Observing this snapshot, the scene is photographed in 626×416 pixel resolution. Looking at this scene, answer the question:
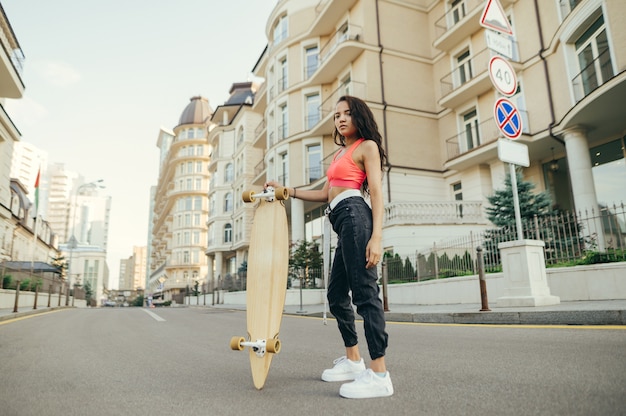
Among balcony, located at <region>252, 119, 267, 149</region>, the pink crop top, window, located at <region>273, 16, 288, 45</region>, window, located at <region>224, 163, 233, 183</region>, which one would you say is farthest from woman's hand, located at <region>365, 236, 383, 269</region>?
window, located at <region>224, 163, 233, 183</region>

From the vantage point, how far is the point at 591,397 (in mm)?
2055

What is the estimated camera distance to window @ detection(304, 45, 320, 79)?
27297 millimetres

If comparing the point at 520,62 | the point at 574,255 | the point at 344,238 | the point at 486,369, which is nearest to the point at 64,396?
the point at 344,238

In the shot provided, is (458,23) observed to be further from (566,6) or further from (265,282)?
(265,282)

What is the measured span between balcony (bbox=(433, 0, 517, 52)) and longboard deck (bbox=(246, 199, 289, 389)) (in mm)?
20383

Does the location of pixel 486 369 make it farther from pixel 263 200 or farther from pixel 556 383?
pixel 263 200

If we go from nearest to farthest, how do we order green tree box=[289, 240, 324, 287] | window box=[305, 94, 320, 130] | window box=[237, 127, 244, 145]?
green tree box=[289, 240, 324, 287] < window box=[305, 94, 320, 130] < window box=[237, 127, 244, 145]

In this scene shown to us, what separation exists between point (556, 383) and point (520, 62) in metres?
20.2

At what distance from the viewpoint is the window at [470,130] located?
2122 centimetres

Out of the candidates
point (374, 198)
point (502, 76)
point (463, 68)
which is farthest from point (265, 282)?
point (463, 68)

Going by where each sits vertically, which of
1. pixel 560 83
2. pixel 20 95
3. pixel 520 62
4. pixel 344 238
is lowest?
pixel 344 238

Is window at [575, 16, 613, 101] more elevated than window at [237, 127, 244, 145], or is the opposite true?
window at [237, 127, 244, 145]

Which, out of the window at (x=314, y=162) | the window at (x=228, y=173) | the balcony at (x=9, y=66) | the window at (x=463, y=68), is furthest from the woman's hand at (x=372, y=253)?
the window at (x=228, y=173)

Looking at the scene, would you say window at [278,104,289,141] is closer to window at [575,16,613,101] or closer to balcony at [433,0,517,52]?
balcony at [433,0,517,52]
